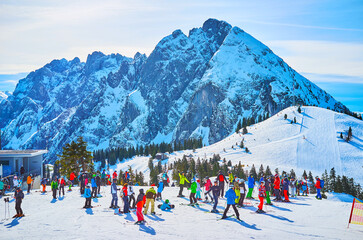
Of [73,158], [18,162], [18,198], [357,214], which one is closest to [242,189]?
[357,214]

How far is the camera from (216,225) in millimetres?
19297

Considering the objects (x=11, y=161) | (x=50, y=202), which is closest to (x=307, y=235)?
(x=50, y=202)

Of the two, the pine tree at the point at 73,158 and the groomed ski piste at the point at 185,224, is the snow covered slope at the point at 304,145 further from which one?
the groomed ski piste at the point at 185,224

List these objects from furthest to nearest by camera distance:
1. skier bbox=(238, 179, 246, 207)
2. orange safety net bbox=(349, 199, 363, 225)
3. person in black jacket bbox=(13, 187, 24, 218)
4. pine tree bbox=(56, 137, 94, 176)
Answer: pine tree bbox=(56, 137, 94, 176), skier bbox=(238, 179, 246, 207), person in black jacket bbox=(13, 187, 24, 218), orange safety net bbox=(349, 199, 363, 225)

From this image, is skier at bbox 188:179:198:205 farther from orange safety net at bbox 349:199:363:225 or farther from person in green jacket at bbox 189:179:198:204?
orange safety net at bbox 349:199:363:225

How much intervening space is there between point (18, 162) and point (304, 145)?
62.7 meters

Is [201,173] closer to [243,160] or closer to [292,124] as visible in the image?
[243,160]

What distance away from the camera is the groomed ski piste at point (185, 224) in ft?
56.9

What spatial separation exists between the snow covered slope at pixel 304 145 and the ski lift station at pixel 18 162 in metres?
44.0

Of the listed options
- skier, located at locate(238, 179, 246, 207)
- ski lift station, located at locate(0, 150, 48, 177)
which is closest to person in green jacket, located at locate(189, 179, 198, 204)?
skier, located at locate(238, 179, 246, 207)

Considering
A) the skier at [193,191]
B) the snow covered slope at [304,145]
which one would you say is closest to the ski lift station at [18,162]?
the skier at [193,191]

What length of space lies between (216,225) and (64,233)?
8445 mm

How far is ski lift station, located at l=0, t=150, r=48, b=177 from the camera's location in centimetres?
4909

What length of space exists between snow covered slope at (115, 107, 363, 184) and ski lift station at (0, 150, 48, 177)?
44.0 metres
